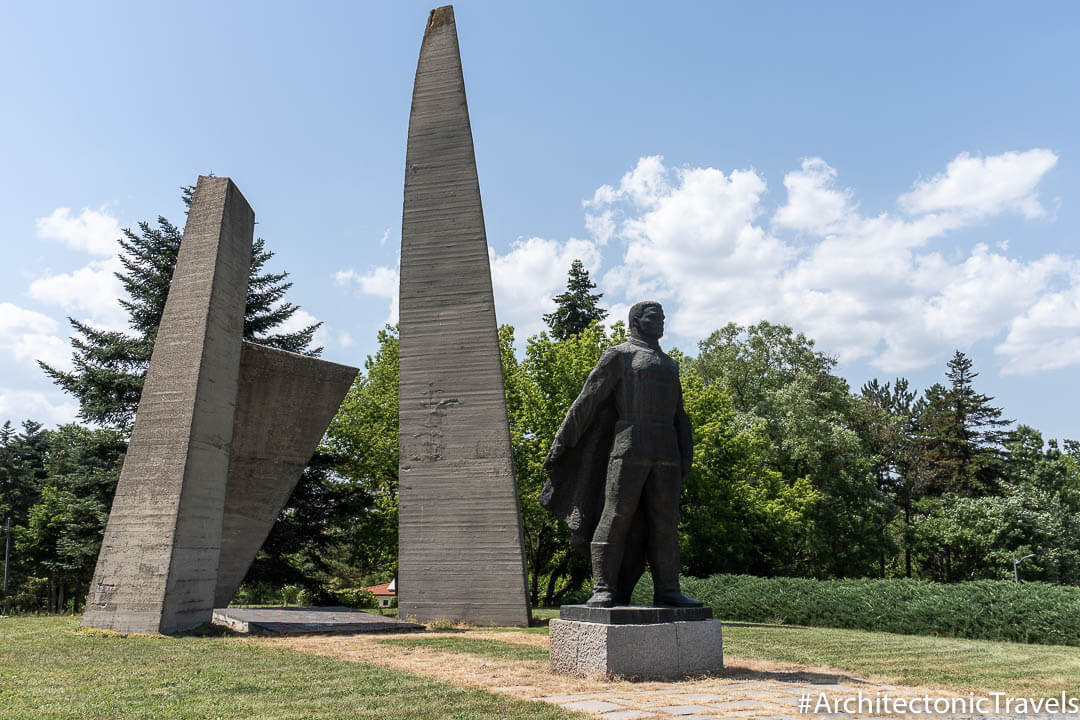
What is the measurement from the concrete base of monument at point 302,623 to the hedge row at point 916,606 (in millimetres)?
6676

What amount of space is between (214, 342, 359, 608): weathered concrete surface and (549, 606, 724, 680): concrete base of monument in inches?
337

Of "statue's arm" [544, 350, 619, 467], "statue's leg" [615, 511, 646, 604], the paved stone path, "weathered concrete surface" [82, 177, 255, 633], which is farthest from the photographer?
"weathered concrete surface" [82, 177, 255, 633]

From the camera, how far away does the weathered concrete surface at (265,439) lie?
13375 millimetres

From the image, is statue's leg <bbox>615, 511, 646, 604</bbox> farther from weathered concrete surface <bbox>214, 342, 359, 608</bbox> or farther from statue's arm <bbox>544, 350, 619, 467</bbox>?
weathered concrete surface <bbox>214, 342, 359, 608</bbox>

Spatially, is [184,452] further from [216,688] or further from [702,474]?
[702,474]

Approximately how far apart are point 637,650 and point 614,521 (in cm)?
107

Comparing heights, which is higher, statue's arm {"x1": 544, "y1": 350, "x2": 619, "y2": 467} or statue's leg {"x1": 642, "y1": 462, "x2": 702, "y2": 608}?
statue's arm {"x1": 544, "y1": 350, "x2": 619, "y2": 467}

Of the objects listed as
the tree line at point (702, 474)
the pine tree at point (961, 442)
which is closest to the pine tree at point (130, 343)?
the tree line at point (702, 474)

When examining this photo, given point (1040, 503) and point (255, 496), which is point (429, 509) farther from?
point (1040, 503)

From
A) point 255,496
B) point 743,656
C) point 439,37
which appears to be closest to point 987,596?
point 743,656

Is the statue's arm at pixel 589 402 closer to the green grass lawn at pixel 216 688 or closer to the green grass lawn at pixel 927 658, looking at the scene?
the green grass lawn at pixel 216 688

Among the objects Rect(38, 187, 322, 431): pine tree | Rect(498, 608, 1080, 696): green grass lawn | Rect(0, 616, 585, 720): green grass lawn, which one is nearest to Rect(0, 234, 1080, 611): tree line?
Rect(38, 187, 322, 431): pine tree

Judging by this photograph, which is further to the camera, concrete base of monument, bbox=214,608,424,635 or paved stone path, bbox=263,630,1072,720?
concrete base of monument, bbox=214,608,424,635

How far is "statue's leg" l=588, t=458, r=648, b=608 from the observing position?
6.64m
